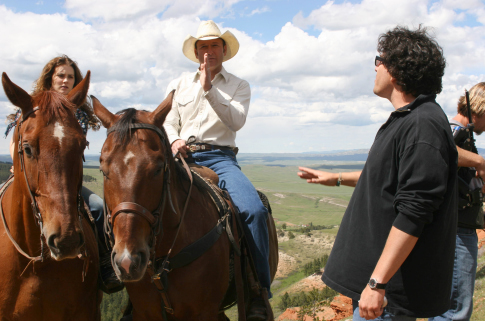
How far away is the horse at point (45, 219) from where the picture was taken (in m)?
3.35

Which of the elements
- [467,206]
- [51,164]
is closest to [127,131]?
[51,164]

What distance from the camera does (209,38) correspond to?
5777 millimetres

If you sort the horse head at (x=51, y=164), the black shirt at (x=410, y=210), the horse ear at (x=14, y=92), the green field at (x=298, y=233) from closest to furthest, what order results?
the black shirt at (x=410, y=210), the horse head at (x=51, y=164), the horse ear at (x=14, y=92), the green field at (x=298, y=233)

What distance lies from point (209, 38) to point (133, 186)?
3336 millimetres

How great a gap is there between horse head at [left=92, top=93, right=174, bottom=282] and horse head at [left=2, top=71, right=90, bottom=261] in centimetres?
32

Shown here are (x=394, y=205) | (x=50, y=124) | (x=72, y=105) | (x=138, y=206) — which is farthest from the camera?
(x=72, y=105)

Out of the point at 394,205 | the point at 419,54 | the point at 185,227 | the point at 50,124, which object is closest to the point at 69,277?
the point at 185,227

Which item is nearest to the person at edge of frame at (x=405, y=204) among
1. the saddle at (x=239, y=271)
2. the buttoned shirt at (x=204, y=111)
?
the saddle at (x=239, y=271)

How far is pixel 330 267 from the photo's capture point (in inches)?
122

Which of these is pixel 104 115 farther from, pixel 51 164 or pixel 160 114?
pixel 51 164

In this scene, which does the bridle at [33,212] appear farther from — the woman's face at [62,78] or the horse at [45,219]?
the woman's face at [62,78]

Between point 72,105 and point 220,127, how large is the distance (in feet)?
7.78

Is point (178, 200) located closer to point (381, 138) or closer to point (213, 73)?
point (381, 138)

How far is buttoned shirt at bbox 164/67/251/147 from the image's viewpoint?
18.5ft
